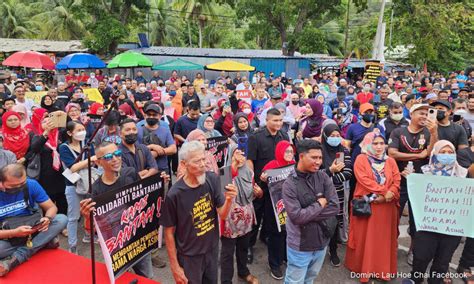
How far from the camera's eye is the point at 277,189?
14.1 ft

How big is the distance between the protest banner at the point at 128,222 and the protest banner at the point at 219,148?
6.09ft

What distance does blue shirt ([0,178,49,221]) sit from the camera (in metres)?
3.40

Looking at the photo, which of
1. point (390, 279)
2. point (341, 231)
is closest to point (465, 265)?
point (390, 279)

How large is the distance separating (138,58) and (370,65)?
1027 centimetres

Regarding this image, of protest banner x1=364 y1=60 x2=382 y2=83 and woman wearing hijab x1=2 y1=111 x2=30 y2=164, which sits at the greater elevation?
protest banner x1=364 y1=60 x2=382 y2=83

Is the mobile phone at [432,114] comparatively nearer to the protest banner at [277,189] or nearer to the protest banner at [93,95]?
the protest banner at [277,189]

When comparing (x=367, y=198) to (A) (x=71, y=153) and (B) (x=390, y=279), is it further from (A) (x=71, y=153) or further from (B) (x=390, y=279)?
(A) (x=71, y=153)

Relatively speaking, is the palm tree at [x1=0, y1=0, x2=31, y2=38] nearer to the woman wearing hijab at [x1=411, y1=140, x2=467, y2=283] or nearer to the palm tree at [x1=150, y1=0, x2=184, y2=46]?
the palm tree at [x1=150, y1=0, x2=184, y2=46]

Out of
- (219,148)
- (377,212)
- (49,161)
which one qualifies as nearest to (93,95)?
(49,161)

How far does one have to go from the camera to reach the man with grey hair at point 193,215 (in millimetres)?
3066

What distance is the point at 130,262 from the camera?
123 inches

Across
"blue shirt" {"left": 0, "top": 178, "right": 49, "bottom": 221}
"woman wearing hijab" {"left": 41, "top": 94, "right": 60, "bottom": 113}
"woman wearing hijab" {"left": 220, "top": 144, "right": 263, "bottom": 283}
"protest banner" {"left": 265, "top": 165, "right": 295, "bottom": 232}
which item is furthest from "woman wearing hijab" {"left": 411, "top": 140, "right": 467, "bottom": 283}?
"woman wearing hijab" {"left": 41, "top": 94, "right": 60, "bottom": 113}

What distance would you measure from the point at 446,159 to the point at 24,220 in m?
4.23

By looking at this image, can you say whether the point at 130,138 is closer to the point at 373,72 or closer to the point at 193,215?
the point at 193,215
